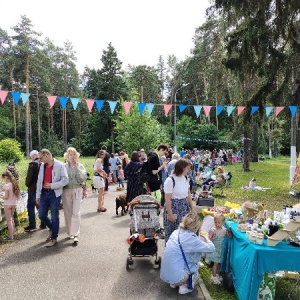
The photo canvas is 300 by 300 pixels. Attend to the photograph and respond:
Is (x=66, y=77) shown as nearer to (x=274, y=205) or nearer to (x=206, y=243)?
(x=274, y=205)

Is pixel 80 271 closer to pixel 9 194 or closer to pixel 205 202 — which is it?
pixel 9 194

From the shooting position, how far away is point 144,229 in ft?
17.7

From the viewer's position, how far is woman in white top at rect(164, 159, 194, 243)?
496 centimetres

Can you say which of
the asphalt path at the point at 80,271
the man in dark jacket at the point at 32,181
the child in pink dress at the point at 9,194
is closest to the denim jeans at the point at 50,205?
the asphalt path at the point at 80,271

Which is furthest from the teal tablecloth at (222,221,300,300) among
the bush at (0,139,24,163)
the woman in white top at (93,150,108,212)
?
the bush at (0,139,24,163)

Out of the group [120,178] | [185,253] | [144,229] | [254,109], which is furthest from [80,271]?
[254,109]

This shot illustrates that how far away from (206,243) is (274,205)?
685 cm

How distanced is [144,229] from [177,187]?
0.93 metres

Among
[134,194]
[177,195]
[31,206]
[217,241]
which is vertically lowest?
[217,241]

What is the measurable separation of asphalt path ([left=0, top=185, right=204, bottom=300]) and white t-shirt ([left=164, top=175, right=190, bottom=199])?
123cm

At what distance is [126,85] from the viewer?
46.2m

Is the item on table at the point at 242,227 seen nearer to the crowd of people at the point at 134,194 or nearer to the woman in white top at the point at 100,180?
the crowd of people at the point at 134,194

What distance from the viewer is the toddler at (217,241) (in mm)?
4836

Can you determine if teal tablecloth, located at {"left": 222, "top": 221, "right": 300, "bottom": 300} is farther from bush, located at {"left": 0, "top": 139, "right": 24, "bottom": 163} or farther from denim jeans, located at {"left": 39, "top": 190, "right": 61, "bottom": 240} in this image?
bush, located at {"left": 0, "top": 139, "right": 24, "bottom": 163}
